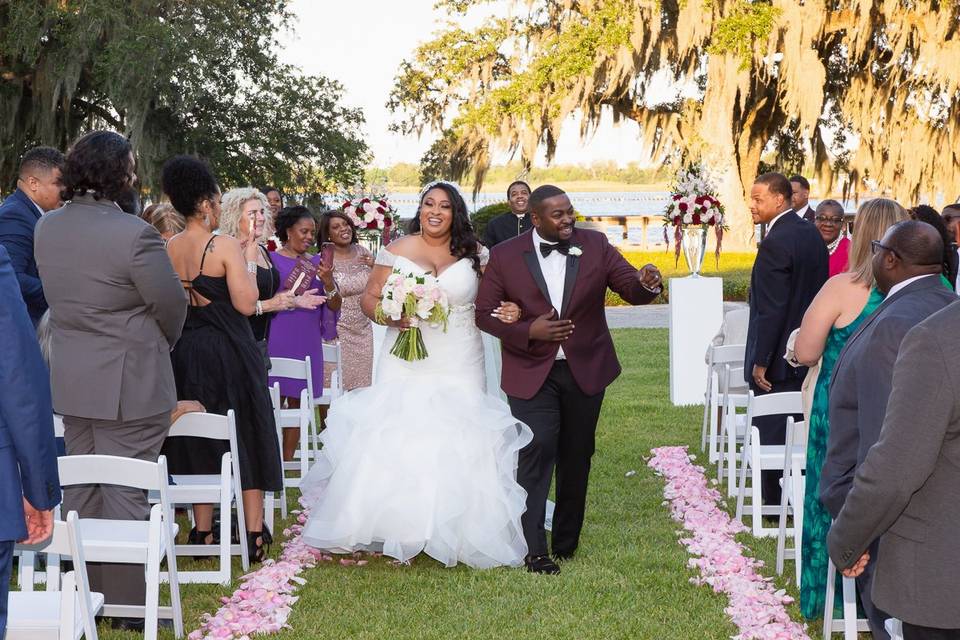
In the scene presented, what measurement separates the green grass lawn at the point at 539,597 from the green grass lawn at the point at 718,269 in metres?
13.8

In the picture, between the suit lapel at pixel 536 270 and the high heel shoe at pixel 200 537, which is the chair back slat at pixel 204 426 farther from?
the suit lapel at pixel 536 270

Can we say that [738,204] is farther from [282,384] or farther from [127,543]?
[127,543]

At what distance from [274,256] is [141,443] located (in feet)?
13.0

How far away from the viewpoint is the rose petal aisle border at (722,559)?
490 centimetres

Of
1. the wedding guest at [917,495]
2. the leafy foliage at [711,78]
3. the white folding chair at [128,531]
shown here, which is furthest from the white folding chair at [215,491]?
the leafy foliage at [711,78]

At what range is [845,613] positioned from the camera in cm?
424

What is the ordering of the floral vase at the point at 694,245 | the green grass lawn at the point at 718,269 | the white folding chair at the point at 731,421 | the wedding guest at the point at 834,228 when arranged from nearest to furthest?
the white folding chair at the point at 731,421 → the wedding guest at the point at 834,228 → the floral vase at the point at 694,245 → the green grass lawn at the point at 718,269

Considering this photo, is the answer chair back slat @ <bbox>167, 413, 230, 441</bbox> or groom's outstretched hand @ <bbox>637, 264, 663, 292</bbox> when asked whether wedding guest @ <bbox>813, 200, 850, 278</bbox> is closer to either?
groom's outstretched hand @ <bbox>637, 264, 663, 292</bbox>

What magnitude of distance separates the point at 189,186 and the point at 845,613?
361 centimetres

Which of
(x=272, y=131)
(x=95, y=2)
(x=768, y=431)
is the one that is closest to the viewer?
(x=768, y=431)

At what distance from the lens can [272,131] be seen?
23.4 metres

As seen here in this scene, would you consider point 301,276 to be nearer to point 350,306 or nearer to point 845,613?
point 350,306

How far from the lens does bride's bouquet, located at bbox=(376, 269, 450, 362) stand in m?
5.98

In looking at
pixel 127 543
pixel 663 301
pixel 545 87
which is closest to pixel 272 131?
pixel 545 87
